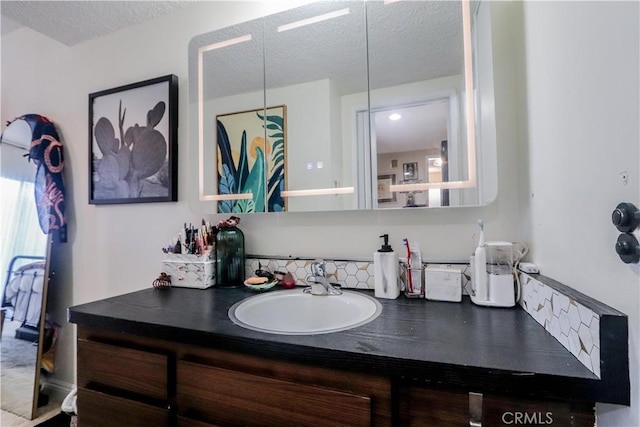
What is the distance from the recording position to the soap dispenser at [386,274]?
0.99 metres

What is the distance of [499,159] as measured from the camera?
99 centimetres

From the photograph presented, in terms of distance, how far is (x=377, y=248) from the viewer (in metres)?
1.13

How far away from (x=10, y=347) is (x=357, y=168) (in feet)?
7.53

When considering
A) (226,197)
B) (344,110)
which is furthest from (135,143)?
(344,110)

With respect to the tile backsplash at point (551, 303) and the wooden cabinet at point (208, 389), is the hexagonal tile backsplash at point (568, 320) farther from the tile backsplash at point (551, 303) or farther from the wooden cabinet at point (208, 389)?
the wooden cabinet at point (208, 389)

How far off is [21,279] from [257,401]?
1980mm

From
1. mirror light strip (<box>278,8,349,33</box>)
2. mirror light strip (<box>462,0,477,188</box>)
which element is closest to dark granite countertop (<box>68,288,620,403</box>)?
mirror light strip (<box>462,0,477,188</box>)

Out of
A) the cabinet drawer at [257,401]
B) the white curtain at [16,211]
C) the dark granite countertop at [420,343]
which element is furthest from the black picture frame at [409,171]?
the white curtain at [16,211]

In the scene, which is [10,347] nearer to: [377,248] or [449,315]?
[377,248]

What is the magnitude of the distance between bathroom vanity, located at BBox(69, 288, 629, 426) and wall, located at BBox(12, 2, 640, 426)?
0.45 feet

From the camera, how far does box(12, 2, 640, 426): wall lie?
494 millimetres

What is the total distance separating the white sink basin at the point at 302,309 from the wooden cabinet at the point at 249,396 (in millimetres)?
233

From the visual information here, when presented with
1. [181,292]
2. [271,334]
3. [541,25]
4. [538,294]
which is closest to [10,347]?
[181,292]

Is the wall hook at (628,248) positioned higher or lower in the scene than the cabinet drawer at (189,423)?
higher
